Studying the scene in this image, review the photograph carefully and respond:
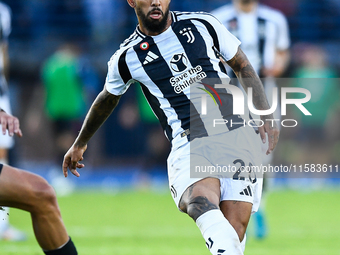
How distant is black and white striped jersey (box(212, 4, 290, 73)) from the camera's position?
759cm

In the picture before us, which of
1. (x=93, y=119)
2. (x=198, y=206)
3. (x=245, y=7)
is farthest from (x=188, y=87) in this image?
(x=245, y=7)

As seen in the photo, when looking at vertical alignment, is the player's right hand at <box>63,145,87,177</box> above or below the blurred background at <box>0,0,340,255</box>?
above

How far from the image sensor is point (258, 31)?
772cm

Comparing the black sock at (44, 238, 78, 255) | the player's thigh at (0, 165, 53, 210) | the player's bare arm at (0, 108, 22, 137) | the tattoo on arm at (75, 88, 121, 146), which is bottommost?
the black sock at (44, 238, 78, 255)

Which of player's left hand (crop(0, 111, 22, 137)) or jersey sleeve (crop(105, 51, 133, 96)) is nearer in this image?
player's left hand (crop(0, 111, 22, 137))

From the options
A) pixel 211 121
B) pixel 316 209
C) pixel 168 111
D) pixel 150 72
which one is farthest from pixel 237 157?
pixel 316 209

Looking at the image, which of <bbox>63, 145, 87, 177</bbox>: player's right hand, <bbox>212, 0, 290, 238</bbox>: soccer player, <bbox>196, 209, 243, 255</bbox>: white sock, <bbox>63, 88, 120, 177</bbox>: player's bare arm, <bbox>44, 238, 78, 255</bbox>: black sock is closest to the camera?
<bbox>196, 209, 243, 255</bbox>: white sock

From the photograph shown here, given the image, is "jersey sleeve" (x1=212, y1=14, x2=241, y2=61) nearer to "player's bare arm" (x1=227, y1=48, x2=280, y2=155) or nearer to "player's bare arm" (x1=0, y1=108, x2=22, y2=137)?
"player's bare arm" (x1=227, y1=48, x2=280, y2=155)

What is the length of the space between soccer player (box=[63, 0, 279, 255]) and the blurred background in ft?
21.2

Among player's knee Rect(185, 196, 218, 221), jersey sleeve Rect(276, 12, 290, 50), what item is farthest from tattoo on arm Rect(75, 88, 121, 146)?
jersey sleeve Rect(276, 12, 290, 50)

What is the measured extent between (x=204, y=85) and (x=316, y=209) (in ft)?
19.6

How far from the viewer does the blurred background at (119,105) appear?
13.1 metres

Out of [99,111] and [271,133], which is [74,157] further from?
[271,133]

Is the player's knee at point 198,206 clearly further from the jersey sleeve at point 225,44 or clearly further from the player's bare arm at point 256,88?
the jersey sleeve at point 225,44
